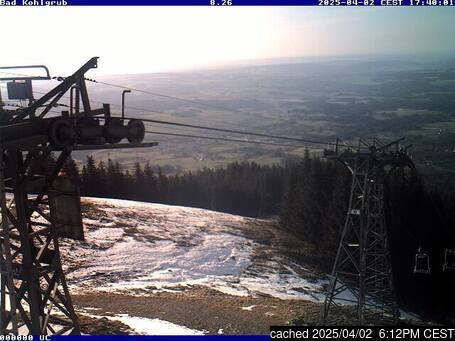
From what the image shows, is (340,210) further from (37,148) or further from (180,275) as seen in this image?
(37,148)

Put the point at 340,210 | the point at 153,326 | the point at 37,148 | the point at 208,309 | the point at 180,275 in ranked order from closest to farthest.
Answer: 1. the point at 37,148
2. the point at 153,326
3. the point at 208,309
4. the point at 180,275
5. the point at 340,210

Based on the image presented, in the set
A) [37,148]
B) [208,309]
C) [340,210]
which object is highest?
[37,148]

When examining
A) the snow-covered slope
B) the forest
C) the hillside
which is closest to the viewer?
the hillside

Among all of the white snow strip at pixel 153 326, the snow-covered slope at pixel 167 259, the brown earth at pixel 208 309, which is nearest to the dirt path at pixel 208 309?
the brown earth at pixel 208 309

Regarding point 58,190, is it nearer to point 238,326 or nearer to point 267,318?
point 238,326
